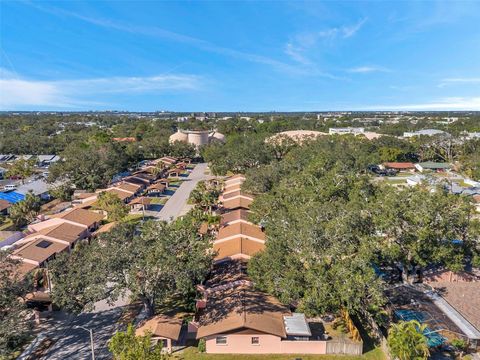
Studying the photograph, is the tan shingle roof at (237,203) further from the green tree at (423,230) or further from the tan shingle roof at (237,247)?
the green tree at (423,230)

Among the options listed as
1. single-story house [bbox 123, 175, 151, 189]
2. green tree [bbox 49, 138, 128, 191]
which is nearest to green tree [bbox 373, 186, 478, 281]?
single-story house [bbox 123, 175, 151, 189]

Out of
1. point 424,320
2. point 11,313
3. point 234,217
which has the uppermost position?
point 11,313

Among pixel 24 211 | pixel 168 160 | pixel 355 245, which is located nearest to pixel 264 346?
pixel 355 245

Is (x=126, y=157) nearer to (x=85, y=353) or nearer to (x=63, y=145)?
(x=63, y=145)

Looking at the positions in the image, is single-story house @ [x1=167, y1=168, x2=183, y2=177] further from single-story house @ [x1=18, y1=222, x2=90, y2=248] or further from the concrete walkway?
single-story house @ [x1=18, y1=222, x2=90, y2=248]

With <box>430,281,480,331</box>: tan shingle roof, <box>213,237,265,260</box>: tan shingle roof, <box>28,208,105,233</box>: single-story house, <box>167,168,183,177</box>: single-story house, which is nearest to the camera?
<box>430,281,480,331</box>: tan shingle roof

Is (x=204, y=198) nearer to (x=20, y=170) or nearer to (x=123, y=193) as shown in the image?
(x=123, y=193)
